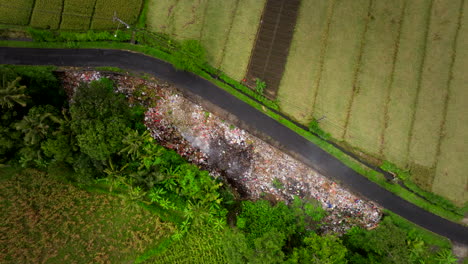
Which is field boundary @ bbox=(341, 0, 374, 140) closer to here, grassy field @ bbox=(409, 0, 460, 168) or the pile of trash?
the pile of trash

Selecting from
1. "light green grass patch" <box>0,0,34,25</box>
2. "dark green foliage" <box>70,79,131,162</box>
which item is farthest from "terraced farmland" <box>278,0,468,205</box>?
"light green grass patch" <box>0,0,34,25</box>

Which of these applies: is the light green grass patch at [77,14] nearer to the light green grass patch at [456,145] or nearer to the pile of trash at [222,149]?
the pile of trash at [222,149]

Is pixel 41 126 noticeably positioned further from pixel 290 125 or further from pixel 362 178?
pixel 362 178

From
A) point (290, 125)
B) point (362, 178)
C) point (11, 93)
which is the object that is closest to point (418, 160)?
point (362, 178)

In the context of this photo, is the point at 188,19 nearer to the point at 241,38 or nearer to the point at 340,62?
the point at 241,38

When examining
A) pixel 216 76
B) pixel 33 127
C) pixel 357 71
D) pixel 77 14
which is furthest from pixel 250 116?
pixel 77 14

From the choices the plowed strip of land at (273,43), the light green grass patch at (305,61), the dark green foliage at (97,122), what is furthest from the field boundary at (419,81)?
the dark green foliage at (97,122)

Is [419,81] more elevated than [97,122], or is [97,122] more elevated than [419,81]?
[419,81]
